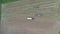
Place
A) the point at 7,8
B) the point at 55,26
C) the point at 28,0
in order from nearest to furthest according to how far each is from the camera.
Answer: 1. the point at 55,26
2. the point at 28,0
3. the point at 7,8

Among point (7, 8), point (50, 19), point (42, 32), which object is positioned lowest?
point (42, 32)

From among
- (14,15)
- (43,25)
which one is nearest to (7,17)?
A: (14,15)

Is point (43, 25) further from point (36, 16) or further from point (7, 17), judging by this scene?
point (7, 17)

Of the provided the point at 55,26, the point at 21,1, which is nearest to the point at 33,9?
→ the point at 21,1

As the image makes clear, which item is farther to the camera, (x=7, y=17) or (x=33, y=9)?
(x=7, y=17)

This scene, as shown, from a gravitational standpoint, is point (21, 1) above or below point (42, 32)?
above

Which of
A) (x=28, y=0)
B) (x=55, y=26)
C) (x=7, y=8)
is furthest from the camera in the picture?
(x=7, y=8)
